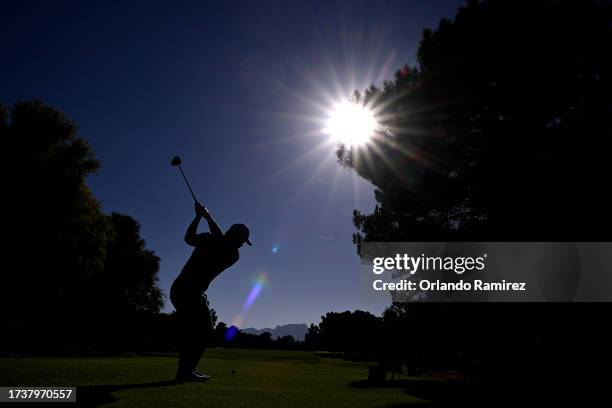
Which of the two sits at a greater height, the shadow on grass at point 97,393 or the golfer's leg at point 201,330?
the golfer's leg at point 201,330

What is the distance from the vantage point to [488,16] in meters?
17.2

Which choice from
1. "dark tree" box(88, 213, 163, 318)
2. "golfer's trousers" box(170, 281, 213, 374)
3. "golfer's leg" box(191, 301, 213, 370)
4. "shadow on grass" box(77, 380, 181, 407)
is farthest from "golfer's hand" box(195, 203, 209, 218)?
"dark tree" box(88, 213, 163, 318)

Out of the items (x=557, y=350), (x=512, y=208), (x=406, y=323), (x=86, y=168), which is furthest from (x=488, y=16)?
(x=86, y=168)

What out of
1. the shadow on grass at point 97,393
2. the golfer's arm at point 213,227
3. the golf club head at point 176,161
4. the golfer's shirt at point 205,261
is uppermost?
the golf club head at point 176,161

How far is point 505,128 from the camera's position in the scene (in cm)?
1681

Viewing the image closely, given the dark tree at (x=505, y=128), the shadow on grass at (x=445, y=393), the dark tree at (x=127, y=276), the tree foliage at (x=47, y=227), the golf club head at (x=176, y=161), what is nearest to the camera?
the shadow on grass at (x=445, y=393)

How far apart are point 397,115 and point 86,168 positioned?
17.8 m

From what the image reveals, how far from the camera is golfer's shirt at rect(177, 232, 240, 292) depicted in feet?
18.0

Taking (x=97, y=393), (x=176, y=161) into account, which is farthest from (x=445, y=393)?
(x=176, y=161)

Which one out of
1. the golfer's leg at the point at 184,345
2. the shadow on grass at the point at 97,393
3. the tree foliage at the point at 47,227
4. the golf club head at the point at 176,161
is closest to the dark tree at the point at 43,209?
the tree foliage at the point at 47,227

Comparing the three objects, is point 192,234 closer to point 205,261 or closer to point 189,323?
point 205,261

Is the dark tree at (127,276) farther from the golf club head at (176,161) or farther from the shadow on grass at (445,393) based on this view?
the shadow on grass at (445,393)

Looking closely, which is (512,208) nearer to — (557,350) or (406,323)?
(557,350)

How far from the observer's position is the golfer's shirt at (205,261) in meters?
5.48
